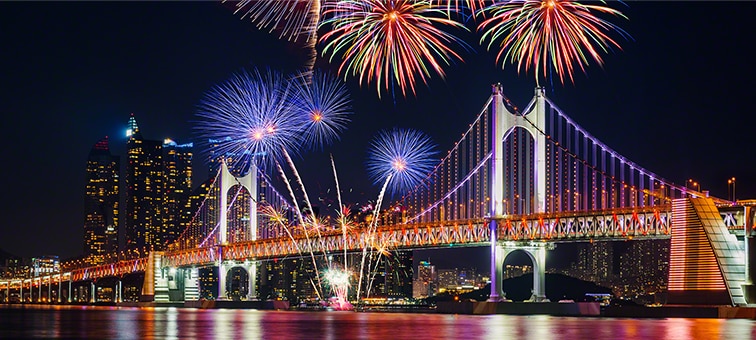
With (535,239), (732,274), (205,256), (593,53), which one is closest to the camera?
(593,53)

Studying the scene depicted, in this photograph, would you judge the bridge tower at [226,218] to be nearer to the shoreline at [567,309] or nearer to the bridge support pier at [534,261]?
the shoreline at [567,309]

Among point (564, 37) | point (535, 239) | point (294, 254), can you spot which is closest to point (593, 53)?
point (564, 37)

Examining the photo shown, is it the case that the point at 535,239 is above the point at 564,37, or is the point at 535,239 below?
below

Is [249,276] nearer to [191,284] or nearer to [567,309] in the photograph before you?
[191,284]

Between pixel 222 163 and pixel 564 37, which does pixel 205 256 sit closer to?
pixel 222 163

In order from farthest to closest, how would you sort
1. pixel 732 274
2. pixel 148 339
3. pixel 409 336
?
pixel 732 274, pixel 409 336, pixel 148 339

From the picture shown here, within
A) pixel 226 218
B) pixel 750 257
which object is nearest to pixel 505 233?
pixel 750 257
